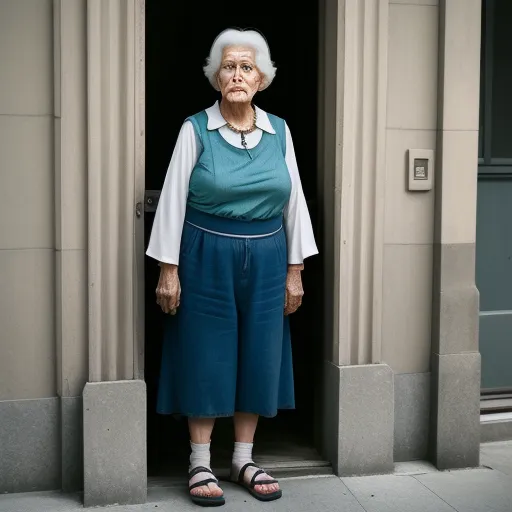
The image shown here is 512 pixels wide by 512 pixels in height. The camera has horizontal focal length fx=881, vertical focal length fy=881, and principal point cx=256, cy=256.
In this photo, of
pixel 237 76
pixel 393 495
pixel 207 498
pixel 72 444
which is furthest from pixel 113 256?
pixel 393 495

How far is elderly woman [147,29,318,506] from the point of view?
432 centimetres

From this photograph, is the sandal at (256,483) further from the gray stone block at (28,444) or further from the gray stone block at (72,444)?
the gray stone block at (28,444)

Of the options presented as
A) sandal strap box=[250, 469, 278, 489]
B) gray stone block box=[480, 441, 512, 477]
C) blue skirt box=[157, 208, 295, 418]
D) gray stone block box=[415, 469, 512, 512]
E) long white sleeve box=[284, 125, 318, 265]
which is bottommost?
gray stone block box=[415, 469, 512, 512]

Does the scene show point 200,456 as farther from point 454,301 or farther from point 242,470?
point 454,301

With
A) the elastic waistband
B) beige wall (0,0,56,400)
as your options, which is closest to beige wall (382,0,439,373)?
the elastic waistband

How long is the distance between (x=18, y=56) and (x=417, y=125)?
2143 millimetres

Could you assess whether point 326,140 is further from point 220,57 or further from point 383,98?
point 220,57

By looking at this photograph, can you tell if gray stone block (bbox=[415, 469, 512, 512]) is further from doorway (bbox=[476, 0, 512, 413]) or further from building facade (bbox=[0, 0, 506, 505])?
doorway (bbox=[476, 0, 512, 413])

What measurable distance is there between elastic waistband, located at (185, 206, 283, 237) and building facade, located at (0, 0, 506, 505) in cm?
28

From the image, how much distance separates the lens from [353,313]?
4.82 m

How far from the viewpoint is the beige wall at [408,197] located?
4.82 metres

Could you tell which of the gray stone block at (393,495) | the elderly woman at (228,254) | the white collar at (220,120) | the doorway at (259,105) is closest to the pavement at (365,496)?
the gray stone block at (393,495)

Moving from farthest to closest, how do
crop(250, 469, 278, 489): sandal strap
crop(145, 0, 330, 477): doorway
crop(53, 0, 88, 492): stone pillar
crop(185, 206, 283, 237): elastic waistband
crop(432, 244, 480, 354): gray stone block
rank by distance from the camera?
crop(145, 0, 330, 477): doorway
crop(432, 244, 480, 354): gray stone block
crop(250, 469, 278, 489): sandal strap
crop(185, 206, 283, 237): elastic waistband
crop(53, 0, 88, 492): stone pillar

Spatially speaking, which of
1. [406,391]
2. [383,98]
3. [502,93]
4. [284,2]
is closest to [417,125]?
[383,98]
